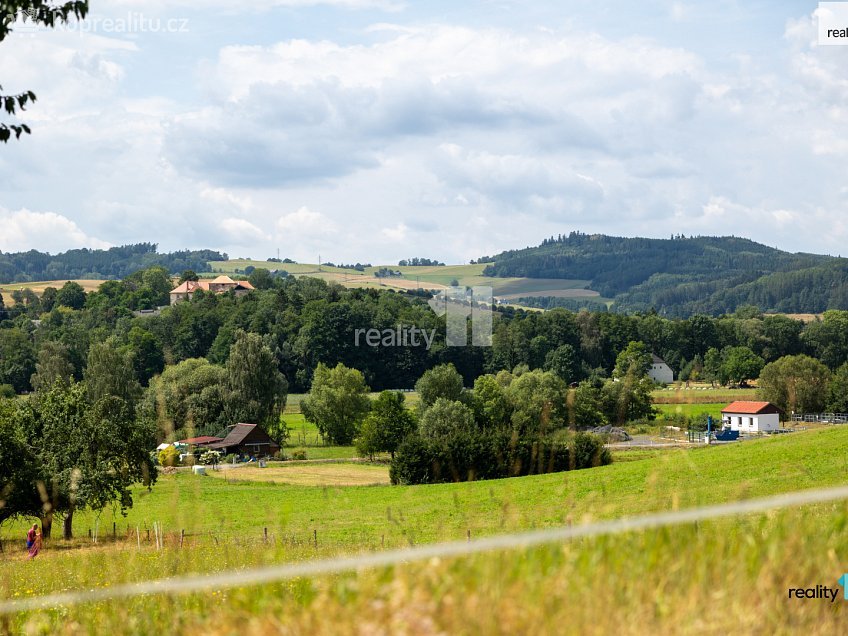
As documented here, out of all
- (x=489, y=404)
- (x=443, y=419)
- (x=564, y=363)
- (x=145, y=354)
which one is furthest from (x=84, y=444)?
(x=564, y=363)

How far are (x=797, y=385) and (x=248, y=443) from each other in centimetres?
5371

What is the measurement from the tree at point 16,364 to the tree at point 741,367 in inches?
3961

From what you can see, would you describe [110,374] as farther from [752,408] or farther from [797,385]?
[797,385]

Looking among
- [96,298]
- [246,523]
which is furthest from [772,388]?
[96,298]

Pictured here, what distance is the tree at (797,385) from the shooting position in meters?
93.1

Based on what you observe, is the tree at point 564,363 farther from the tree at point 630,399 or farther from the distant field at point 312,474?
the distant field at point 312,474

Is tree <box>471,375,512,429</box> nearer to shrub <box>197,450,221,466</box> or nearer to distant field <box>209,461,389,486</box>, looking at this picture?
distant field <box>209,461,389,486</box>

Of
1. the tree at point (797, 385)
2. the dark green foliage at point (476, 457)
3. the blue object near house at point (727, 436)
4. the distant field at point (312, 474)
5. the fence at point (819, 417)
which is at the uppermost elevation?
the tree at point (797, 385)

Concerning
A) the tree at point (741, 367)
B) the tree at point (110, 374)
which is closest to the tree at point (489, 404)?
the tree at point (110, 374)

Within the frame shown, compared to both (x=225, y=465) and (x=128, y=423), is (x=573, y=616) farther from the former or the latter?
(x=225, y=465)

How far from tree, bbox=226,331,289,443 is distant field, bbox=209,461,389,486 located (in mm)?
16750

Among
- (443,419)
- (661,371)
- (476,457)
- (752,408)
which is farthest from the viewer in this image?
(661,371)

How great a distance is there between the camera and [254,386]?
95250 millimetres

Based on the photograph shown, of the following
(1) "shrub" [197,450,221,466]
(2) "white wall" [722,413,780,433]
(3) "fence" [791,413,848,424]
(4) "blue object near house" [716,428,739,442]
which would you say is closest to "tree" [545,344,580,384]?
(3) "fence" [791,413,848,424]
